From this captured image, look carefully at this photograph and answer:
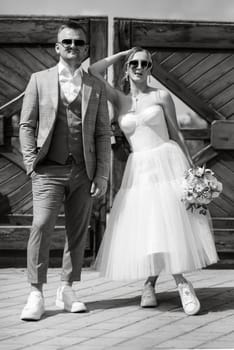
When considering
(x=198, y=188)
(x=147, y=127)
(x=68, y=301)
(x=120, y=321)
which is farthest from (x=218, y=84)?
(x=120, y=321)

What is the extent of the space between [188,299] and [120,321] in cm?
57

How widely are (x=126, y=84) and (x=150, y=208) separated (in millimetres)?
2160

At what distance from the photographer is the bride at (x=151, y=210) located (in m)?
5.23

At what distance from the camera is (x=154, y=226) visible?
527cm

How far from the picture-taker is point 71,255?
5.28 metres

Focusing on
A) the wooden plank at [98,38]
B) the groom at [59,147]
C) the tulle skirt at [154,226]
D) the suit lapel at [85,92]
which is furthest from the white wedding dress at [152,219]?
the wooden plank at [98,38]

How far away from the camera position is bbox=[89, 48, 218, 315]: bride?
5227 millimetres

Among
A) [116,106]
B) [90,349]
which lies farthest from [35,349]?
[116,106]

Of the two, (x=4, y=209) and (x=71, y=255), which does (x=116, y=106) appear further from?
(x=4, y=209)

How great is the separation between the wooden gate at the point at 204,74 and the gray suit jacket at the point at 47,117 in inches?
79.6

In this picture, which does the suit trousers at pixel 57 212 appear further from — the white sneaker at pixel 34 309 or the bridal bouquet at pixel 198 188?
the bridal bouquet at pixel 198 188

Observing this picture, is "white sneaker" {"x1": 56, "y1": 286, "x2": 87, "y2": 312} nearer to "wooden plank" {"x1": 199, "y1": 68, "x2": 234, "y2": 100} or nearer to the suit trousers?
the suit trousers

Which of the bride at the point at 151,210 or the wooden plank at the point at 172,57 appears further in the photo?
the wooden plank at the point at 172,57

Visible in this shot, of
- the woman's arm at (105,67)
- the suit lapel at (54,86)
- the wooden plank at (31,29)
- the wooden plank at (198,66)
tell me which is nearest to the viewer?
the suit lapel at (54,86)
